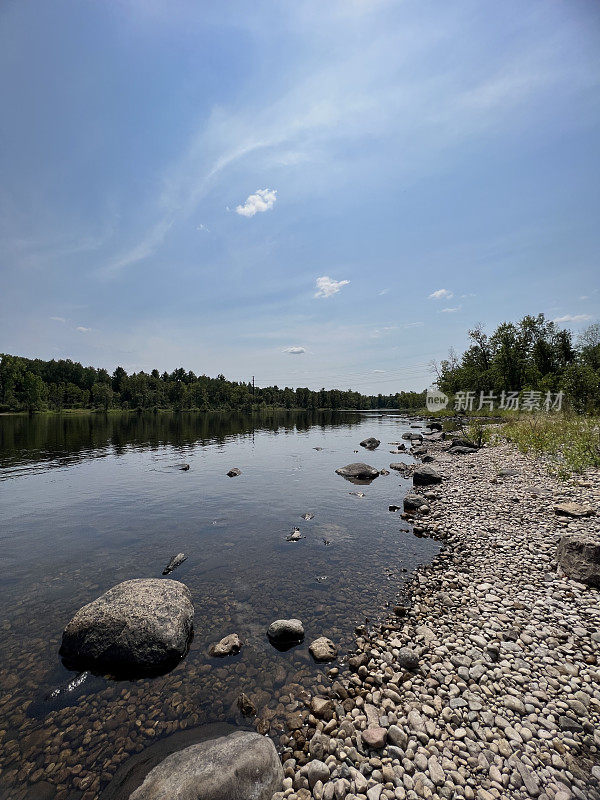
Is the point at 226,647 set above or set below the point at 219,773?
below

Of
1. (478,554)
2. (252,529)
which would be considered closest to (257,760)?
(478,554)

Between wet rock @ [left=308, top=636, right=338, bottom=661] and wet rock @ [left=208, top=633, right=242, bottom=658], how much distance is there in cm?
178

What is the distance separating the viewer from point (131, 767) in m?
5.40

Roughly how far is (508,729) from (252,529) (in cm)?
1202

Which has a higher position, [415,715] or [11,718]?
[415,715]

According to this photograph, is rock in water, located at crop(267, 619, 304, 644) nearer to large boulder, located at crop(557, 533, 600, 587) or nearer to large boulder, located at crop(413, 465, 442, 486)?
large boulder, located at crop(557, 533, 600, 587)

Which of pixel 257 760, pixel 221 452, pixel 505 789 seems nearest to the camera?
pixel 505 789

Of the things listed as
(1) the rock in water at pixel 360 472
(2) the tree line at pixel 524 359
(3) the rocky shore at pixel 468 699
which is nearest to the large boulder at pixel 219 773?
(3) the rocky shore at pixel 468 699

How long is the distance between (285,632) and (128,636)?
3.67 meters

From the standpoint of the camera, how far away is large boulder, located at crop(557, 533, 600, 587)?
29.0ft

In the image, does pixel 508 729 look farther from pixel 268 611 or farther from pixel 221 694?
pixel 268 611

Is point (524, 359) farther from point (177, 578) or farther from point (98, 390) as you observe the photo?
point (98, 390)

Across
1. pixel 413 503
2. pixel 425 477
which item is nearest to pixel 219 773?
Answer: pixel 413 503

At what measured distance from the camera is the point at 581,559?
916cm
